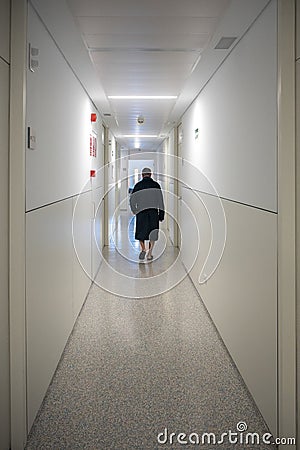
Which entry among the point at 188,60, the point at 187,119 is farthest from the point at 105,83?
the point at 187,119

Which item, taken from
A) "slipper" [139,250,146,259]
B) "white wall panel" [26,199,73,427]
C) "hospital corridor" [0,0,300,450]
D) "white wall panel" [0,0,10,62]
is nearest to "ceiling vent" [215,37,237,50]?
"hospital corridor" [0,0,300,450]

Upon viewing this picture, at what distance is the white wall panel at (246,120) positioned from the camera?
2668 mm

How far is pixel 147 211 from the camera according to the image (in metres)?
8.89

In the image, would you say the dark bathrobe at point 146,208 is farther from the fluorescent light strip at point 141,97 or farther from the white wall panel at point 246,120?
the white wall panel at point 246,120

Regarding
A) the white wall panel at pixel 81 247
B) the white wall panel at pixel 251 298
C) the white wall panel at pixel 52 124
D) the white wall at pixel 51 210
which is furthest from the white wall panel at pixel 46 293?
the white wall panel at pixel 251 298

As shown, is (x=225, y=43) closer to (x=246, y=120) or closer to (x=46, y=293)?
(x=246, y=120)

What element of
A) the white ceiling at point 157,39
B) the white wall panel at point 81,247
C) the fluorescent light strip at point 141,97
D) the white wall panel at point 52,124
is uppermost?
the fluorescent light strip at point 141,97

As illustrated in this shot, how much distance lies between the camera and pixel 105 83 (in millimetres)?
5641

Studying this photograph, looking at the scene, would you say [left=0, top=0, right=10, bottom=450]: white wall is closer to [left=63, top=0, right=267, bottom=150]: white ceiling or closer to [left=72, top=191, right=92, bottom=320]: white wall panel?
[left=63, top=0, right=267, bottom=150]: white ceiling

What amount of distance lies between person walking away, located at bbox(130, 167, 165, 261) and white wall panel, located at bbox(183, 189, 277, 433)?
3.89 m

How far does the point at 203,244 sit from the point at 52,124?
267 cm

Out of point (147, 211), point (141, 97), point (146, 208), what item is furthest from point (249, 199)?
point (146, 208)

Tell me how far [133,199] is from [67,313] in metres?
5.09

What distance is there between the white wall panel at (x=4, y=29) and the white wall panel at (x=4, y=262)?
46mm
